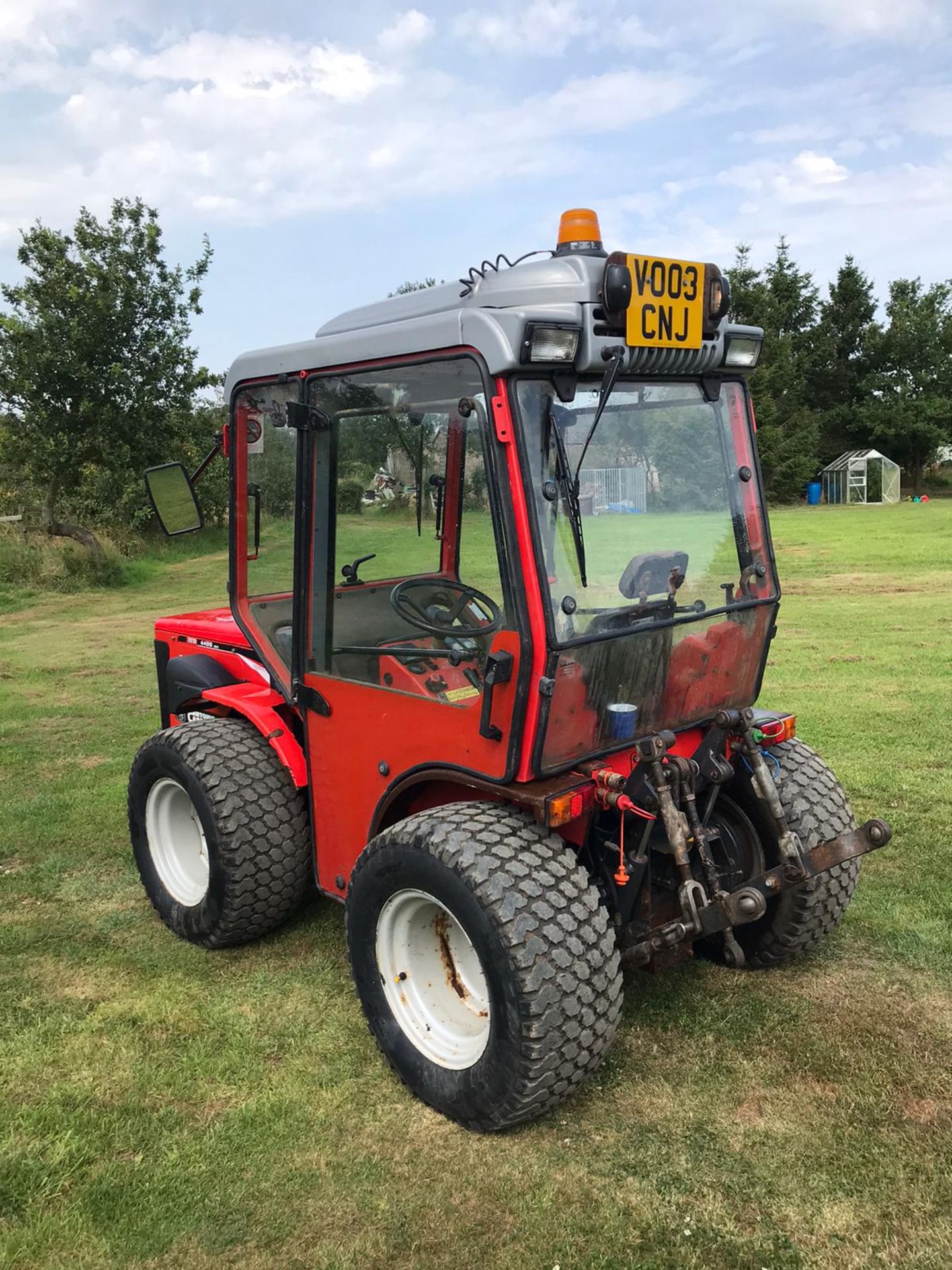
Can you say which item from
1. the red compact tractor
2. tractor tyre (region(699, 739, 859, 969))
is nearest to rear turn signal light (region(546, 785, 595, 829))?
the red compact tractor

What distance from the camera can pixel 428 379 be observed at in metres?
3.10

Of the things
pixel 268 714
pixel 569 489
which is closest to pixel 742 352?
pixel 569 489

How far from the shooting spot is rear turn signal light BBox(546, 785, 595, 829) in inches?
115

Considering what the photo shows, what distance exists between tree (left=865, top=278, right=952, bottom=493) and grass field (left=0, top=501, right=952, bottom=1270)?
3835 cm

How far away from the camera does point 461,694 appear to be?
3.14 meters

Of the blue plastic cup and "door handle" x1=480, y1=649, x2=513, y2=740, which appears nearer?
"door handle" x1=480, y1=649, x2=513, y2=740

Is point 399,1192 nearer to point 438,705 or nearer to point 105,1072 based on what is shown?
point 105,1072

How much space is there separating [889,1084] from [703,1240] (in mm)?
912

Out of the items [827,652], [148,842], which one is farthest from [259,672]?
[827,652]

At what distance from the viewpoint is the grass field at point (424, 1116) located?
261cm

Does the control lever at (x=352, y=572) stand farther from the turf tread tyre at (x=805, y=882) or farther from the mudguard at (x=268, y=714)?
the turf tread tyre at (x=805, y=882)

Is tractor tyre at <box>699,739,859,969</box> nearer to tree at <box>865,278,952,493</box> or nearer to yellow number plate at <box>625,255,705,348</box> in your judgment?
yellow number plate at <box>625,255,705,348</box>

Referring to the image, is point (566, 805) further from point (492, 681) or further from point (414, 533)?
point (414, 533)

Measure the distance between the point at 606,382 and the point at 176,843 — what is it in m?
2.77
